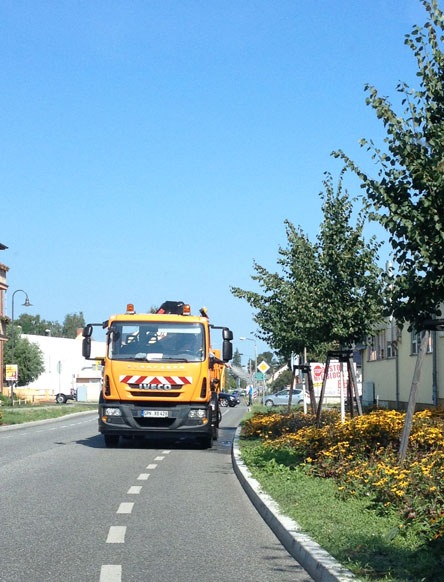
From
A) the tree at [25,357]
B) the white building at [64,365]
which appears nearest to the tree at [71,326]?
the white building at [64,365]

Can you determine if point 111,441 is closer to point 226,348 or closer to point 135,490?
point 226,348

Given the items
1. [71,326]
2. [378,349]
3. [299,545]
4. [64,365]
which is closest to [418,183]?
[299,545]

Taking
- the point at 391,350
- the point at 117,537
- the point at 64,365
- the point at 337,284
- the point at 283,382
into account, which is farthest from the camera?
the point at 283,382

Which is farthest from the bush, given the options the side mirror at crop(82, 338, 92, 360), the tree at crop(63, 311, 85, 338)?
the tree at crop(63, 311, 85, 338)

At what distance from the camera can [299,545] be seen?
24.7 ft

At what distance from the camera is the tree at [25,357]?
323ft

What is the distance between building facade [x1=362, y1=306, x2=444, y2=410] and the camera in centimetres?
2988

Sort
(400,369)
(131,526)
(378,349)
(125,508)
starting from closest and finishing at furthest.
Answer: (131,526) → (125,508) → (400,369) → (378,349)

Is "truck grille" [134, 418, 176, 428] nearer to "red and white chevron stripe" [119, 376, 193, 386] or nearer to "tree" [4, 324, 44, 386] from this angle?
"red and white chevron stripe" [119, 376, 193, 386]

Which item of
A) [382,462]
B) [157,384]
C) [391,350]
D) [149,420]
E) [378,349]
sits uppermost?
[378,349]

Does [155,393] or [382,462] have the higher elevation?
[155,393]

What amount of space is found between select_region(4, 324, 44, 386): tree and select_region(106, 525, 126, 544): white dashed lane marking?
90.2 m

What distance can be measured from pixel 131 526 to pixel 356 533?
2.52 metres

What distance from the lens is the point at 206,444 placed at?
69.6 ft
